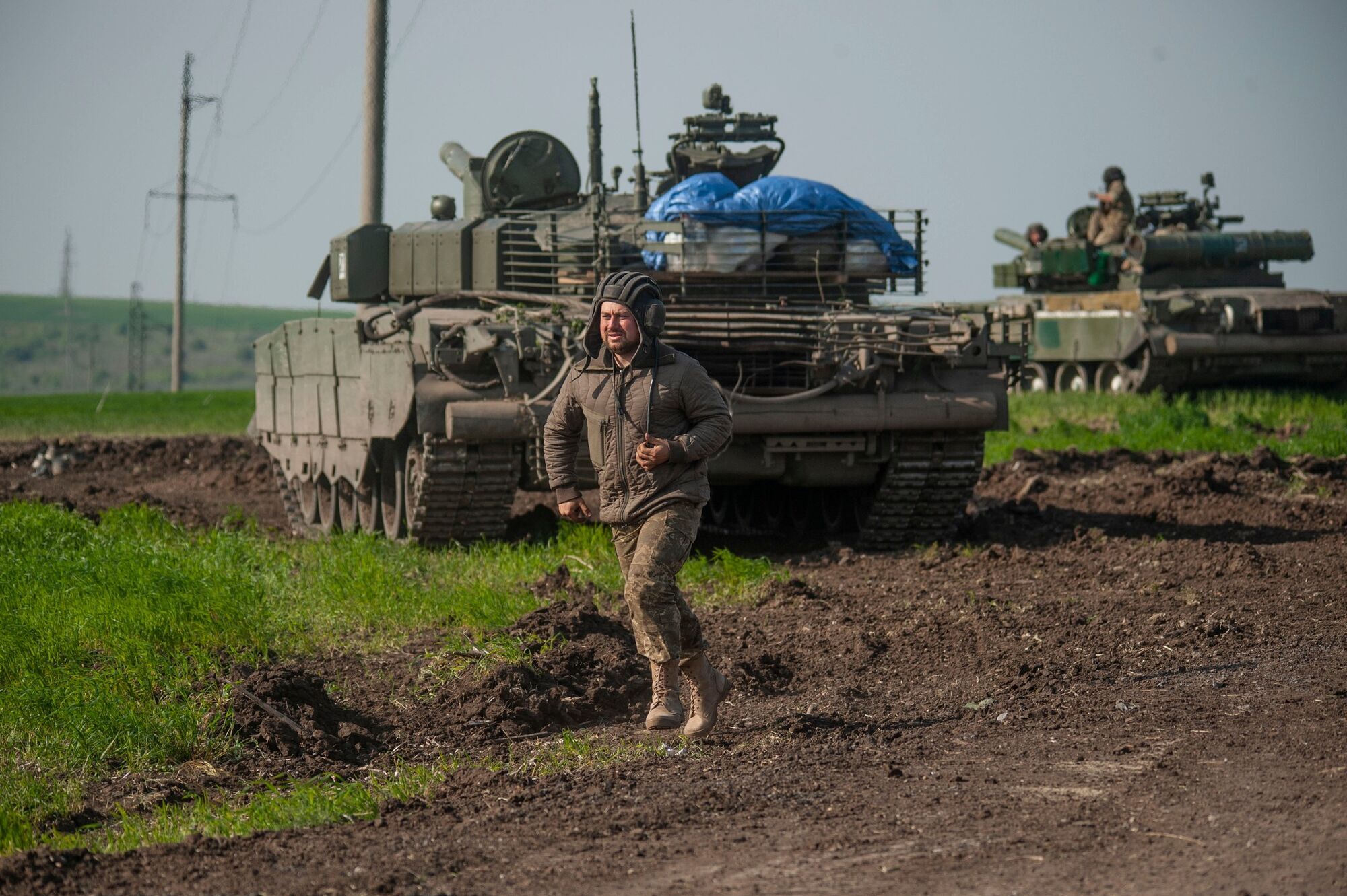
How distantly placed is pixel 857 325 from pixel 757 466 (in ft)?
3.47

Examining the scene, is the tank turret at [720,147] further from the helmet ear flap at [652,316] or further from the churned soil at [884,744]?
the helmet ear flap at [652,316]

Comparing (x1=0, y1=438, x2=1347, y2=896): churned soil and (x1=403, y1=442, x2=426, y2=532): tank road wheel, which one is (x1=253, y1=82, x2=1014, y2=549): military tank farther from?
(x1=0, y1=438, x2=1347, y2=896): churned soil

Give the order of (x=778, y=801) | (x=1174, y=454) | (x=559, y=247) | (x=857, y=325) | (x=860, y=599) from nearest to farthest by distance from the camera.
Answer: (x=778, y=801)
(x=860, y=599)
(x=857, y=325)
(x=559, y=247)
(x=1174, y=454)

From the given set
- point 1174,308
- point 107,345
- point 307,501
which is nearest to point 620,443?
point 307,501

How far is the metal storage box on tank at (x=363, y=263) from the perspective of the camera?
13.3m

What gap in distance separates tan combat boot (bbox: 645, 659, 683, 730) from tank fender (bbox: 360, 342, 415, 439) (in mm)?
4709

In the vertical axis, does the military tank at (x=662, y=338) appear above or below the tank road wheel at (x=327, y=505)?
above

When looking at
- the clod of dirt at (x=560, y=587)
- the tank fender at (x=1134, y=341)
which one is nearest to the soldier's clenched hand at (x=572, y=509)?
the clod of dirt at (x=560, y=587)

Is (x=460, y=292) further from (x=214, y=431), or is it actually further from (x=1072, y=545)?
(x=214, y=431)

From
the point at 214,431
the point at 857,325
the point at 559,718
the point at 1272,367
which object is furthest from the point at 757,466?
the point at 214,431

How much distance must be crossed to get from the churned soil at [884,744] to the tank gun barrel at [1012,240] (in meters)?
16.1

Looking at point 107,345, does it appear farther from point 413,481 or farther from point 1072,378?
point 413,481

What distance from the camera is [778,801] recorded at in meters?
5.01

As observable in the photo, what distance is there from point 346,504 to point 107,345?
99006mm
